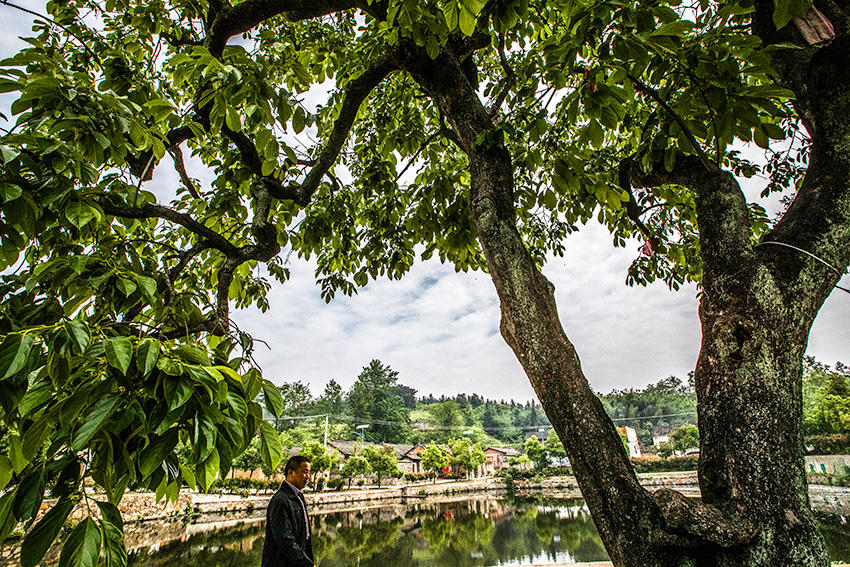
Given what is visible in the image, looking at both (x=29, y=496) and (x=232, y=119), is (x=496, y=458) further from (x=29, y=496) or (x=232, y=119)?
(x=29, y=496)

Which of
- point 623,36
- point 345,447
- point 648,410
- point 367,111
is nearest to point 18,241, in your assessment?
point 623,36

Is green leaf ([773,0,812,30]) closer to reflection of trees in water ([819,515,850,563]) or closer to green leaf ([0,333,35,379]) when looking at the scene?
green leaf ([0,333,35,379])

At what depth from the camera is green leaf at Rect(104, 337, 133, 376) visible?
0.75m

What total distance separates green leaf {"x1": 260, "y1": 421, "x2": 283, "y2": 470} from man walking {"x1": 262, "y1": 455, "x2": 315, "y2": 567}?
2373 millimetres

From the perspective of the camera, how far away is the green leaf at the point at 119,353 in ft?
2.46

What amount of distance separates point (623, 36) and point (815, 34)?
3.37 ft

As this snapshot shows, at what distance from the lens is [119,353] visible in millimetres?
771

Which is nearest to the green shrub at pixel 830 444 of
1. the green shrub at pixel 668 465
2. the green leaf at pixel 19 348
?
the green shrub at pixel 668 465

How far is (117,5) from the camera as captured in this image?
9.44 feet

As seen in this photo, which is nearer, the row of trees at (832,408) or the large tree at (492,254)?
the large tree at (492,254)

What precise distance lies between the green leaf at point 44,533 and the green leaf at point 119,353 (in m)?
0.24

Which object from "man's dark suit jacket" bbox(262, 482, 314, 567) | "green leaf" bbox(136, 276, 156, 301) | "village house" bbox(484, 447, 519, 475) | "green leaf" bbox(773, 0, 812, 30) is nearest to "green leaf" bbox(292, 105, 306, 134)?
"green leaf" bbox(136, 276, 156, 301)

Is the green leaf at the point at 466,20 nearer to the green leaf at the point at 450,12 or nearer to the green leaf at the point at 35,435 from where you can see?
the green leaf at the point at 450,12

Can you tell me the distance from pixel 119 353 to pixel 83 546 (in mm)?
320
